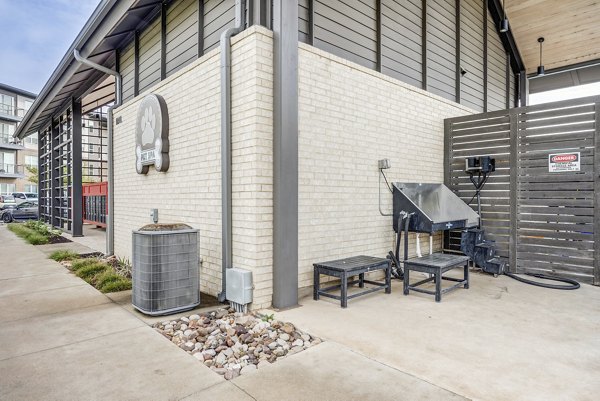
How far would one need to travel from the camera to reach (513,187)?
18.4 ft

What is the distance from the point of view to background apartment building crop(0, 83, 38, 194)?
97.6ft

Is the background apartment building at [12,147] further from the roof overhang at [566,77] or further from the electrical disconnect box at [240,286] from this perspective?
the roof overhang at [566,77]

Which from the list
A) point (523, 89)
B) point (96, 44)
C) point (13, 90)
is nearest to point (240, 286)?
point (96, 44)

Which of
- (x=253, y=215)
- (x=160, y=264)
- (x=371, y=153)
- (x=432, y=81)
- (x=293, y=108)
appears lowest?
(x=160, y=264)

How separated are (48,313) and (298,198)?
277 cm

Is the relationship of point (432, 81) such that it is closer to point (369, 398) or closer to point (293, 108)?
point (293, 108)

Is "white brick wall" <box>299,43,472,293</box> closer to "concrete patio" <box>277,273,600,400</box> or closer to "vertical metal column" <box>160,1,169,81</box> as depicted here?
"concrete patio" <box>277,273,600,400</box>

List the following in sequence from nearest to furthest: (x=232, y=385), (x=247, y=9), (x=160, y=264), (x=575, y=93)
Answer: (x=232, y=385) < (x=160, y=264) < (x=247, y=9) < (x=575, y=93)

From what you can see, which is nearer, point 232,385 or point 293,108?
point 232,385

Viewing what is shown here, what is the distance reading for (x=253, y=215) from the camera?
12.0 feet

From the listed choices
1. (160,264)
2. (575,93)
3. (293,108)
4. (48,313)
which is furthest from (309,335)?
(575,93)

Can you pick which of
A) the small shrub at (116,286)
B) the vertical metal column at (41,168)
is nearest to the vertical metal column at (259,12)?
the small shrub at (116,286)

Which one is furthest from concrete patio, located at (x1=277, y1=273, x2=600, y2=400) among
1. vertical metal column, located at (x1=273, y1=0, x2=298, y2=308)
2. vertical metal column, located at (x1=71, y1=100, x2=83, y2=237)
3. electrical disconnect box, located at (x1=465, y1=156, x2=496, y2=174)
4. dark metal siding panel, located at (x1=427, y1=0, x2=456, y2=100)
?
vertical metal column, located at (x1=71, y1=100, x2=83, y2=237)

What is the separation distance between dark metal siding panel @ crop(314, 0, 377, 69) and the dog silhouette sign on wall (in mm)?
2418
